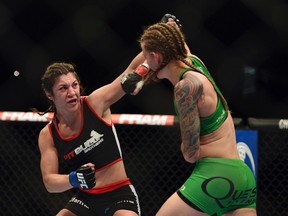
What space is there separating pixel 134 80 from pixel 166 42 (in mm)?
253

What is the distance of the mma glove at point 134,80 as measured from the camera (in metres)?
2.54

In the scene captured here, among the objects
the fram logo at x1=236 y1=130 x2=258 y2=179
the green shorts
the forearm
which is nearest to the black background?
the fram logo at x1=236 y1=130 x2=258 y2=179

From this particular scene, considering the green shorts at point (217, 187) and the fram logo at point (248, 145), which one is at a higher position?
the green shorts at point (217, 187)

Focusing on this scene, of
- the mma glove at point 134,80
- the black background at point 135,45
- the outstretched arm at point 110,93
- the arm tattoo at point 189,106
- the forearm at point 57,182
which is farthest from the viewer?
the black background at point 135,45

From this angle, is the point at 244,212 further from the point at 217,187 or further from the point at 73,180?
the point at 73,180

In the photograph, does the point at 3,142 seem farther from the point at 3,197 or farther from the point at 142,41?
the point at 142,41

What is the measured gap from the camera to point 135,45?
139 inches

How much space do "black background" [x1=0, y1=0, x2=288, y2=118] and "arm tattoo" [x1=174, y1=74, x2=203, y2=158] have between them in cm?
109

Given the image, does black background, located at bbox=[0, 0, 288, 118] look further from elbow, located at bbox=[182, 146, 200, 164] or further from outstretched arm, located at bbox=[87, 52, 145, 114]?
elbow, located at bbox=[182, 146, 200, 164]

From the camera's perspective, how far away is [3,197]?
3449 millimetres

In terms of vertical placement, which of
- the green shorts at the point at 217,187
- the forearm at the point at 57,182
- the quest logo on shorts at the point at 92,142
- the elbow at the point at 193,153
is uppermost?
the quest logo on shorts at the point at 92,142

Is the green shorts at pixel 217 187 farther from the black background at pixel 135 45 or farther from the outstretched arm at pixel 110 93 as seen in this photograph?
the black background at pixel 135 45

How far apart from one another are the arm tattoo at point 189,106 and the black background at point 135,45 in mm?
1094

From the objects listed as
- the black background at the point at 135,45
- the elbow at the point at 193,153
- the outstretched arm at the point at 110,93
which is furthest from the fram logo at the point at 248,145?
the elbow at the point at 193,153
